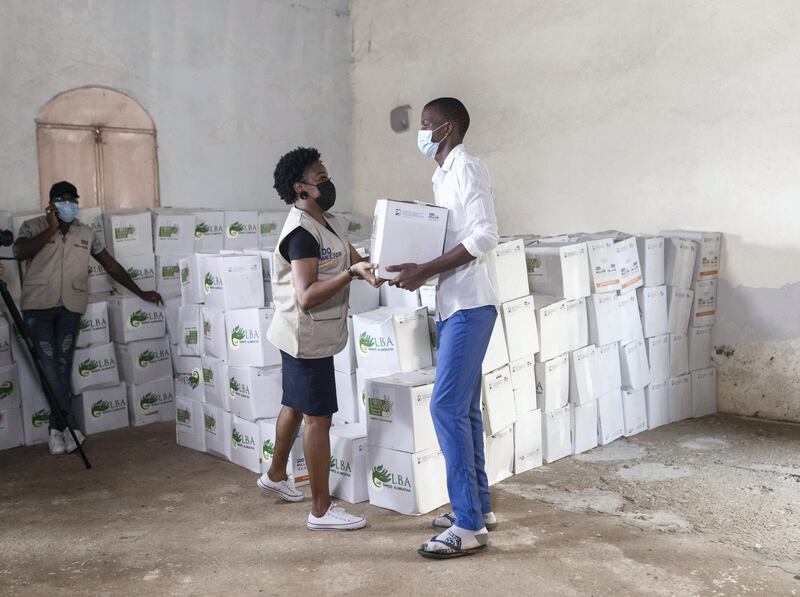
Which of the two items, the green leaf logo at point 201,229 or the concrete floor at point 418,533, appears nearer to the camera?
the concrete floor at point 418,533

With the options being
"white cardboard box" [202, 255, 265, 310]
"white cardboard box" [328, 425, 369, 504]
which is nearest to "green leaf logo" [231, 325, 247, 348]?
"white cardboard box" [202, 255, 265, 310]

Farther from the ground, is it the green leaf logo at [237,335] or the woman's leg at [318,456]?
the green leaf logo at [237,335]

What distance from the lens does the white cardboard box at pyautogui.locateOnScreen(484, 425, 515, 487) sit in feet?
11.7

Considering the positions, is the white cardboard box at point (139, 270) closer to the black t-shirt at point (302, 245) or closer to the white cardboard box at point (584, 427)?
the black t-shirt at point (302, 245)

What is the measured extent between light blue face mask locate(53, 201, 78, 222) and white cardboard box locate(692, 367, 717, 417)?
3.77 m

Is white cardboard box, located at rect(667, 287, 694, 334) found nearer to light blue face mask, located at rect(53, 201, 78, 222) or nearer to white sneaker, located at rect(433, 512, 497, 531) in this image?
white sneaker, located at rect(433, 512, 497, 531)

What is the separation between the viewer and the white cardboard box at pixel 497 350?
11.5 feet

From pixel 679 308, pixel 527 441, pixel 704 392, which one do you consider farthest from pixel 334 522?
pixel 704 392

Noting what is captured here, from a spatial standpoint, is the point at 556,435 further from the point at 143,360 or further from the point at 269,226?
the point at 269,226

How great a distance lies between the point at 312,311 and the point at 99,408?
247 centimetres

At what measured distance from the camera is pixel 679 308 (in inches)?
183

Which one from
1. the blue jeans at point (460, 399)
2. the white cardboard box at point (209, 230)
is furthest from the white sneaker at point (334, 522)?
the white cardboard box at point (209, 230)

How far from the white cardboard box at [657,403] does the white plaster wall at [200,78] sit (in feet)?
11.4

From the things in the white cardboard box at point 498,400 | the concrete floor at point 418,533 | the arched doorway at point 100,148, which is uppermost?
the arched doorway at point 100,148
